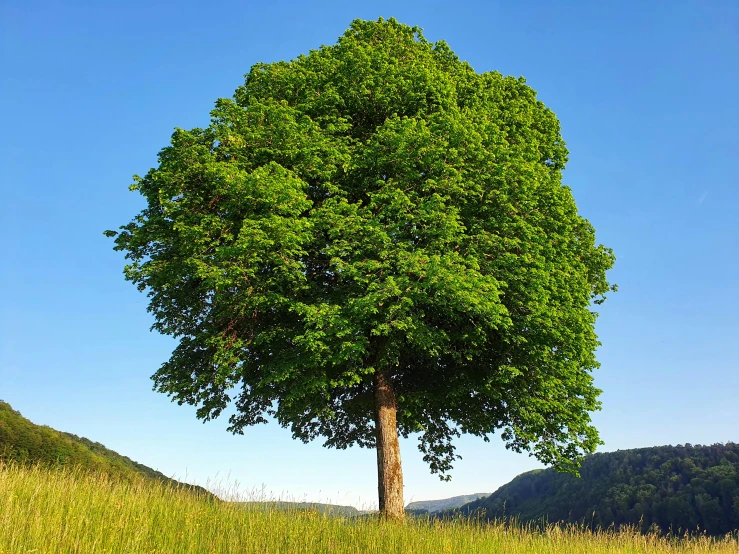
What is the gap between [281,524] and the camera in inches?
422

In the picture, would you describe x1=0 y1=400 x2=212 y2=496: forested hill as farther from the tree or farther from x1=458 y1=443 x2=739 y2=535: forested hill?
x1=458 y1=443 x2=739 y2=535: forested hill

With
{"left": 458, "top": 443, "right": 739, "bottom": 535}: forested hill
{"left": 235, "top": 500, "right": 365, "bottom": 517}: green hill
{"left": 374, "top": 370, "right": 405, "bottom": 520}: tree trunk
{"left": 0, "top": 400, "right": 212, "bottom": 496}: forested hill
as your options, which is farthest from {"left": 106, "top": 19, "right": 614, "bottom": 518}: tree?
{"left": 458, "top": 443, "right": 739, "bottom": 535}: forested hill

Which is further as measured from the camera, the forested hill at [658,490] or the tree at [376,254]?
the forested hill at [658,490]

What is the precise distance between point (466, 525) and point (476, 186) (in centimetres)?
980

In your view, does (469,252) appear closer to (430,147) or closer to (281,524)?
(430,147)

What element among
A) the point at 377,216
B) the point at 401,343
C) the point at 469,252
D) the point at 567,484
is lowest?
the point at 567,484

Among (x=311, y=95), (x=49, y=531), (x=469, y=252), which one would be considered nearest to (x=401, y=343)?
(x=469, y=252)

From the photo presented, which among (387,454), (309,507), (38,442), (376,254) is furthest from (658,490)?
(309,507)

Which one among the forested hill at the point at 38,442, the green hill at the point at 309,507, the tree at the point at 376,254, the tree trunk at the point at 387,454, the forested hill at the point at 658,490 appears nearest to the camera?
the green hill at the point at 309,507

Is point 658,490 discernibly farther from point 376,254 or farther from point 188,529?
point 188,529

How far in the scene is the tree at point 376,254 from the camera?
1477 centimetres

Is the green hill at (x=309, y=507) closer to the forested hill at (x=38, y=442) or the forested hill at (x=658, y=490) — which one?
the forested hill at (x=38, y=442)

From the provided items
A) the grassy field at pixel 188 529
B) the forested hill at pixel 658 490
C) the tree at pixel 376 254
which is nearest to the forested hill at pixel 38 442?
the tree at pixel 376 254

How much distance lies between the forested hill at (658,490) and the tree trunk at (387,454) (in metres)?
76.7
